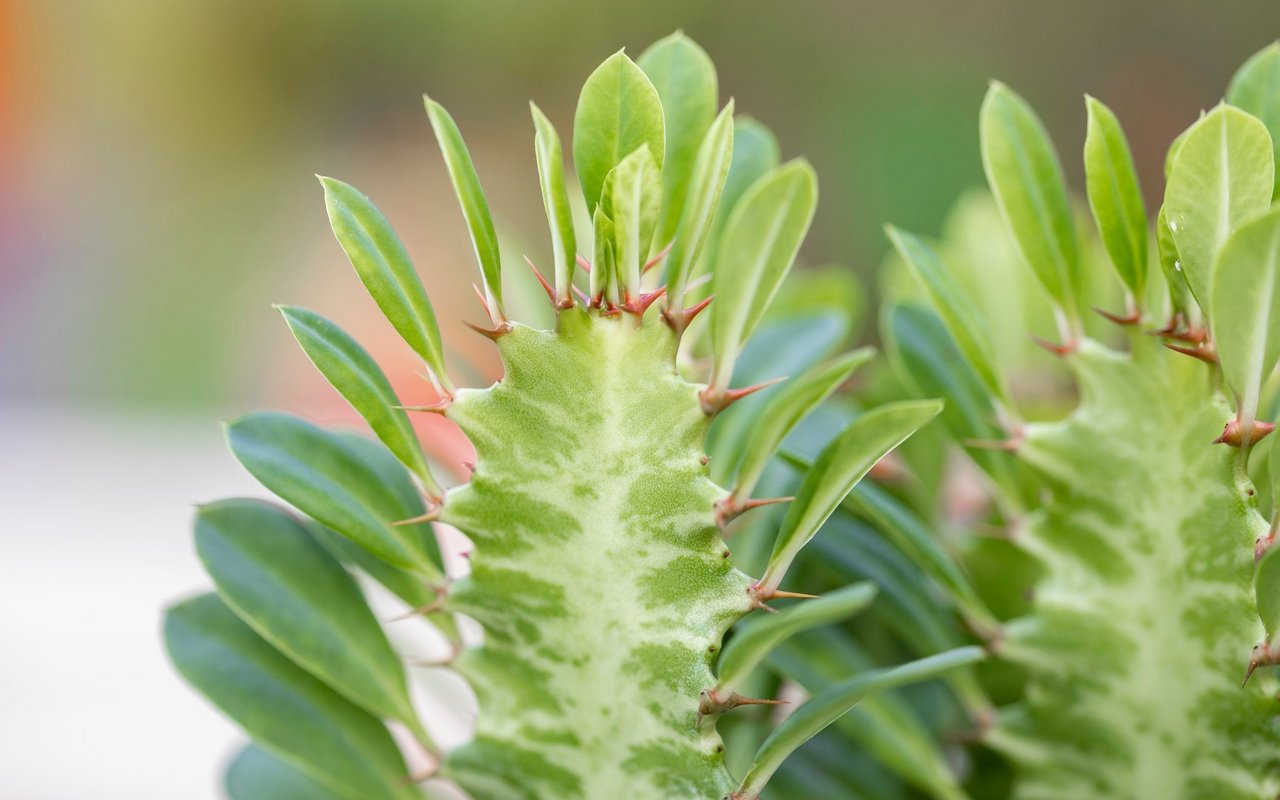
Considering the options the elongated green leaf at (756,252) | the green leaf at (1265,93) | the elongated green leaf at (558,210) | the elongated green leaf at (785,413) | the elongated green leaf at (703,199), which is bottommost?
the green leaf at (1265,93)

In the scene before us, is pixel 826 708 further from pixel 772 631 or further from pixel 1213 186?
pixel 1213 186

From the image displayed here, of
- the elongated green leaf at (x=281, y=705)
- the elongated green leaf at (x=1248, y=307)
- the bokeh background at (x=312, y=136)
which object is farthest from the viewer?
the bokeh background at (x=312, y=136)

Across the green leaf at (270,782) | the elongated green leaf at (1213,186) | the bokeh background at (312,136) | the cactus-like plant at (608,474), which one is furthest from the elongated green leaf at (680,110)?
the bokeh background at (312,136)

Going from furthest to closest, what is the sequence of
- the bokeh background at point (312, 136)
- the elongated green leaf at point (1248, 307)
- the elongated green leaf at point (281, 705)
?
the bokeh background at point (312, 136)
the elongated green leaf at point (281, 705)
the elongated green leaf at point (1248, 307)

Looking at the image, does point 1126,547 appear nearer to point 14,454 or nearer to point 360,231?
point 360,231

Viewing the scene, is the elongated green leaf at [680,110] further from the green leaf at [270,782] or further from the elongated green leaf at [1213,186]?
the green leaf at [270,782]

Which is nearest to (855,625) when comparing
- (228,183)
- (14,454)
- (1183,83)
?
(14,454)

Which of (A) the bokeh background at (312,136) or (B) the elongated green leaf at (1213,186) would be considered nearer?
(B) the elongated green leaf at (1213,186)
